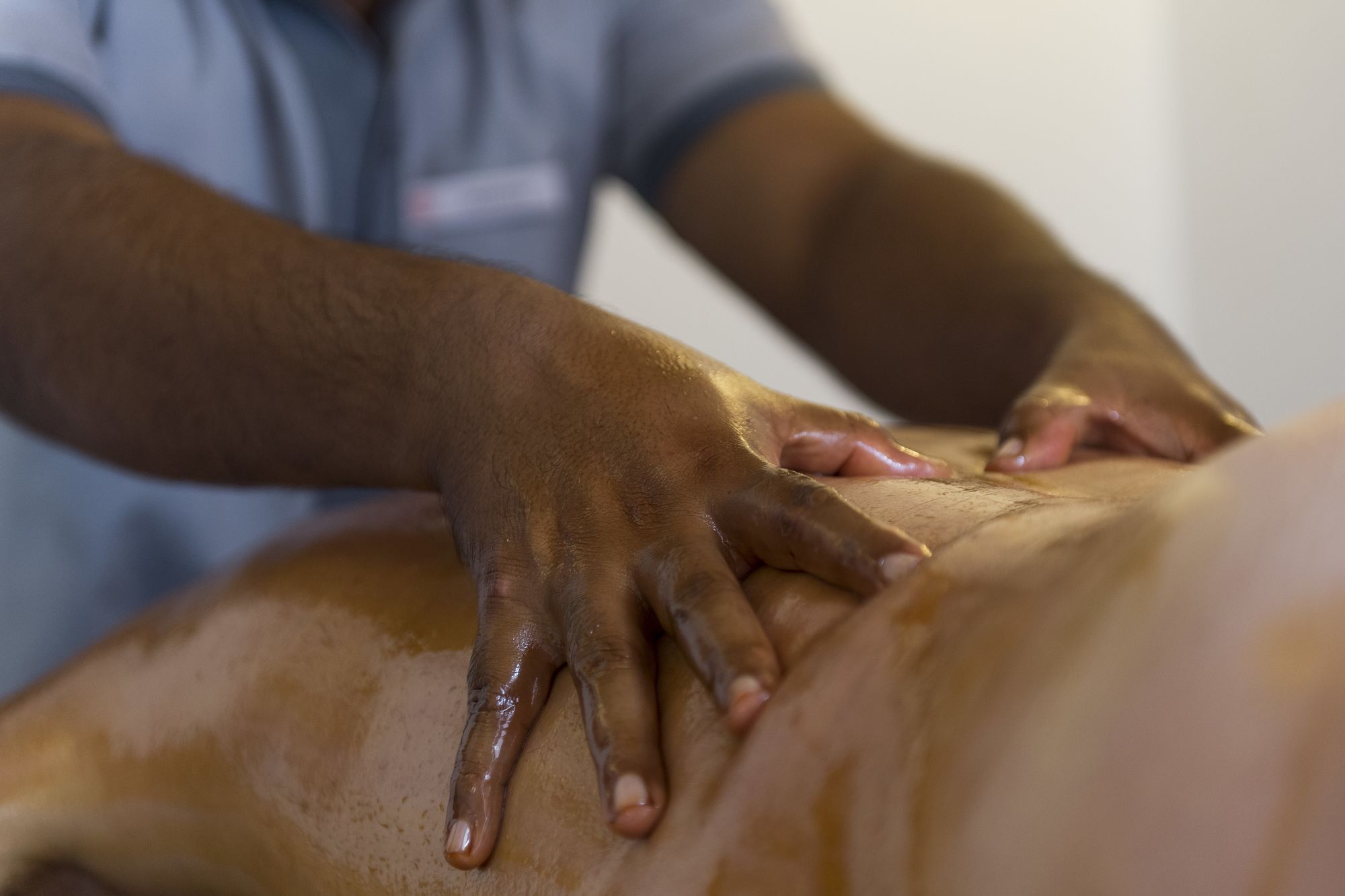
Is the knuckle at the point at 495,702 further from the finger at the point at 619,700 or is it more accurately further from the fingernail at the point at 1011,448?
the fingernail at the point at 1011,448

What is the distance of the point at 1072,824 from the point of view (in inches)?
10.7

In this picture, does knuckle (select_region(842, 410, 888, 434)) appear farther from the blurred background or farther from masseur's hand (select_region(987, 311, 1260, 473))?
the blurred background

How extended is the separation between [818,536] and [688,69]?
1.06 metres

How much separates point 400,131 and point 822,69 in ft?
1.56

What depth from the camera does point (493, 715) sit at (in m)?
0.44

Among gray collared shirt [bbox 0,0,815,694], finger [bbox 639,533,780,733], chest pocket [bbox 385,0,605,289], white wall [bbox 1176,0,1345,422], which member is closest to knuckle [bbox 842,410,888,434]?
finger [bbox 639,533,780,733]

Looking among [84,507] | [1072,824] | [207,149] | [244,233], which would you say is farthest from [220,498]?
[1072,824]

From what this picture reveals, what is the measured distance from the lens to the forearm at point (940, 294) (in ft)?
2.98

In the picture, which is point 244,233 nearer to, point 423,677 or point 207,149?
point 423,677

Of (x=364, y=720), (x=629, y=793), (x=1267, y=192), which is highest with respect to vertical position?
(x=629, y=793)

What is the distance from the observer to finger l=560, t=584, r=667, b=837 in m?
0.39

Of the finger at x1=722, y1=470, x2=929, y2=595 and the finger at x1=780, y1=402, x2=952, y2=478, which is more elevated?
the finger at x1=722, y1=470, x2=929, y2=595

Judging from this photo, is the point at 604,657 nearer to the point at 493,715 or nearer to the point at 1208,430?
the point at 493,715

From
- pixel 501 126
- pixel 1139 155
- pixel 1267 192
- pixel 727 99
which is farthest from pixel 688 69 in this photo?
pixel 1139 155
